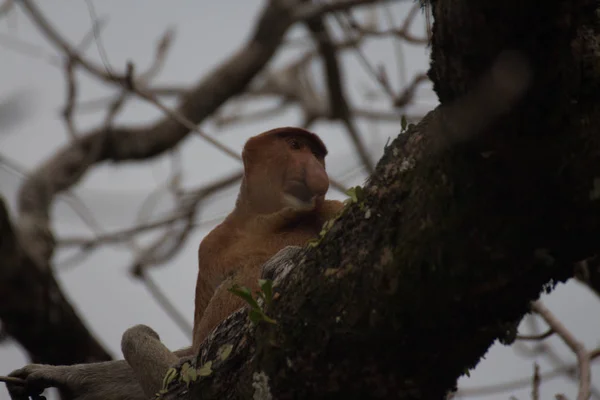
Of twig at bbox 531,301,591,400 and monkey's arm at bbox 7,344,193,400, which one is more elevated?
monkey's arm at bbox 7,344,193,400

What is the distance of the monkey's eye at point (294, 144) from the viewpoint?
3.52 metres

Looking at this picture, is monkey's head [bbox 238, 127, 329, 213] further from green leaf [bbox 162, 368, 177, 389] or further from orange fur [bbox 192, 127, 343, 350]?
green leaf [bbox 162, 368, 177, 389]

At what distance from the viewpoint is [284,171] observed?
11.2ft

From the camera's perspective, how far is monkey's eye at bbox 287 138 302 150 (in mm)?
3521

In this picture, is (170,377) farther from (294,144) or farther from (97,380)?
(294,144)

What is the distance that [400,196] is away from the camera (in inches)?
65.0

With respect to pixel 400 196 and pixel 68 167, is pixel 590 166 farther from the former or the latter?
pixel 68 167

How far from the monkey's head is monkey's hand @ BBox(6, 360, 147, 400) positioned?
3.39ft

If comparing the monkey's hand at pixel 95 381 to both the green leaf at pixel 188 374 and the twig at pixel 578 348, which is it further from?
the twig at pixel 578 348

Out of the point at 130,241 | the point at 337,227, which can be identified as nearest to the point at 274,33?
the point at 130,241

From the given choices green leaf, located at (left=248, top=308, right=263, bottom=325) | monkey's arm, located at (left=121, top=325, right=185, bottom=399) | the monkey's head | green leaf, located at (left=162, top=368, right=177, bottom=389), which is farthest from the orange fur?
green leaf, located at (left=248, top=308, right=263, bottom=325)

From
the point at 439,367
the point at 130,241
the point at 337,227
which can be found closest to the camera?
the point at 439,367

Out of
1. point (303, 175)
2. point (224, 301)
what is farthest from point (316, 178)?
point (224, 301)

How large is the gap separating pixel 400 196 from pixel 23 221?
556 cm
